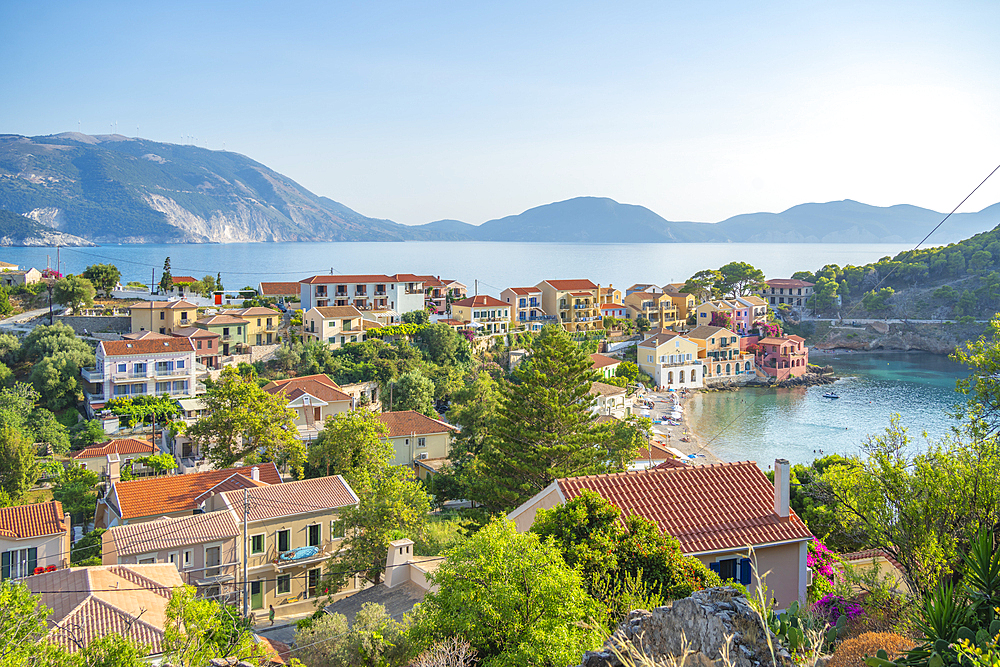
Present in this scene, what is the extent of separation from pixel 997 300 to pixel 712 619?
78438mm

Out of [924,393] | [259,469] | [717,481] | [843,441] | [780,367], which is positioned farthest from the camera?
[780,367]

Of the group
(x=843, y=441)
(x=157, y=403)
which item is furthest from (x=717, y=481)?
(x=843, y=441)

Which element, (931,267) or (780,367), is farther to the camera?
(931,267)

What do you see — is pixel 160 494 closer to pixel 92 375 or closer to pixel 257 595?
pixel 257 595

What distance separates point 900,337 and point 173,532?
69.5m

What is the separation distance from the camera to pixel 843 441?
34.8m

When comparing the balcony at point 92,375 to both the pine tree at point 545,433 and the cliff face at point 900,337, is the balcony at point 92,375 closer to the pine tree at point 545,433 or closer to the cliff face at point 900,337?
the pine tree at point 545,433

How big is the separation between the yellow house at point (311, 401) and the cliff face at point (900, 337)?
53113 mm

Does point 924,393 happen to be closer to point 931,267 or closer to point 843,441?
point 843,441

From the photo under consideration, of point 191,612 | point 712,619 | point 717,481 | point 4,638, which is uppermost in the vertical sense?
point 712,619

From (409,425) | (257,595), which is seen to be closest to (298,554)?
(257,595)

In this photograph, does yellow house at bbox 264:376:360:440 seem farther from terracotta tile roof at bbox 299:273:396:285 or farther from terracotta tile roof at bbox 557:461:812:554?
terracotta tile roof at bbox 557:461:812:554

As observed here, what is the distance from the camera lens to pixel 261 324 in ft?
124

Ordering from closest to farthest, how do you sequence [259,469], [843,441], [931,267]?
[259,469], [843,441], [931,267]
